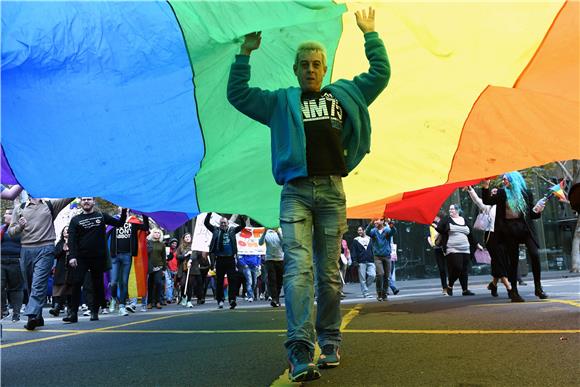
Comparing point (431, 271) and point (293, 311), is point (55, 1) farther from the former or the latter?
point (431, 271)

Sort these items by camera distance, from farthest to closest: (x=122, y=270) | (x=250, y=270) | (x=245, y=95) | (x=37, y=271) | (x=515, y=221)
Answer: (x=250, y=270) < (x=122, y=270) < (x=515, y=221) < (x=37, y=271) < (x=245, y=95)

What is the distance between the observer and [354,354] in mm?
3658

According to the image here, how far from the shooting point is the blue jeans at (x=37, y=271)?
23.5ft

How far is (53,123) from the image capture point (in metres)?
5.27

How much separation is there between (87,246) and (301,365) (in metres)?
6.26

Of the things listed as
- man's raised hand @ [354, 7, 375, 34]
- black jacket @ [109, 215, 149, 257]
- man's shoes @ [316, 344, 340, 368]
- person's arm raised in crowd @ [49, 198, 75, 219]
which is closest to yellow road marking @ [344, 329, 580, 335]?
man's shoes @ [316, 344, 340, 368]

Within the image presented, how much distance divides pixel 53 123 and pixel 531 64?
461 cm

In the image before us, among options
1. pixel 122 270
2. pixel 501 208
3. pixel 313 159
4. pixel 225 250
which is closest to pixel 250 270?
pixel 225 250

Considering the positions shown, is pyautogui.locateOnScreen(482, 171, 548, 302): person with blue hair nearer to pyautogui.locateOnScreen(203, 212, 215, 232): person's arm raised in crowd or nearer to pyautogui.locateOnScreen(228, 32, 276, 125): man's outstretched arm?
pyautogui.locateOnScreen(228, 32, 276, 125): man's outstretched arm

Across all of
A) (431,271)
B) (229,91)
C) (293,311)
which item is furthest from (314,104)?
(431,271)

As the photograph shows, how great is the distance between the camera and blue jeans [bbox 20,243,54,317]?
282 inches

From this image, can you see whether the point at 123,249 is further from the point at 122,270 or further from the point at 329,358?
the point at 329,358

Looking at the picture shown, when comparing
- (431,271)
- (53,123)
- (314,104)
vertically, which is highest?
(53,123)

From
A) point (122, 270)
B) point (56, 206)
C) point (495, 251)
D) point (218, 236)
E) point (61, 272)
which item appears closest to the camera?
point (56, 206)
